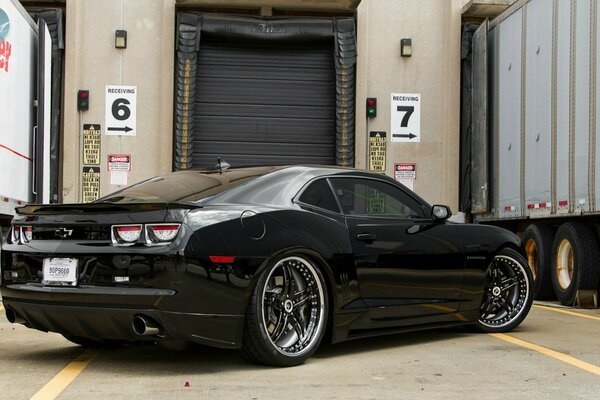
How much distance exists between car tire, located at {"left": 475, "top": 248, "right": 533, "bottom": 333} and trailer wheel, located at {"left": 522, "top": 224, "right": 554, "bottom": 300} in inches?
181

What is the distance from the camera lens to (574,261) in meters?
11.5

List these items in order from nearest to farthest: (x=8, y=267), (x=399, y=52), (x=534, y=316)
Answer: (x=8, y=267) < (x=534, y=316) < (x=399, y=52)

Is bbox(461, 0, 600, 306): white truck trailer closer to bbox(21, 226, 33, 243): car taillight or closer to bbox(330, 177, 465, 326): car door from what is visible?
bbox(330, 177, 465, 326): car door

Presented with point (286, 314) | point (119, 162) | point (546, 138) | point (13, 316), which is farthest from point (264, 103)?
point (286, 314)

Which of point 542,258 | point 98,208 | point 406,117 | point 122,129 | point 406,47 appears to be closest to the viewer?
point 98,208

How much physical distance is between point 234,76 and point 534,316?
8.42m

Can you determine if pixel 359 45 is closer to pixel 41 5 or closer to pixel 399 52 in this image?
pixel 399 52

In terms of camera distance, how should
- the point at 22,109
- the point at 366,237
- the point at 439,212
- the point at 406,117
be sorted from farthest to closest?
1. the point at 406,117
2. the point at 22,109
3. the point at 439,212
4. the point at 366,237

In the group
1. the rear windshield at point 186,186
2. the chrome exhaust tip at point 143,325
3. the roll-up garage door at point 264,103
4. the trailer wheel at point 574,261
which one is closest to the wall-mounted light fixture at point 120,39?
the roll-up garage door at point 264,103

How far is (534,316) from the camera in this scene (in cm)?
999

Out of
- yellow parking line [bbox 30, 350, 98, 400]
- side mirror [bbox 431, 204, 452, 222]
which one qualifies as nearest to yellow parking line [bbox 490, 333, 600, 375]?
side mirror [bbox 431, 204, 452, 222]

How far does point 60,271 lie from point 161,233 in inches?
29.7

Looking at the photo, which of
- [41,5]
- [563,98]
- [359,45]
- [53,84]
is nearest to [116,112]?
[53,84]

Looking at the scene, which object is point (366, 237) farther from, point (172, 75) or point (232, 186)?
point (172, 75)
